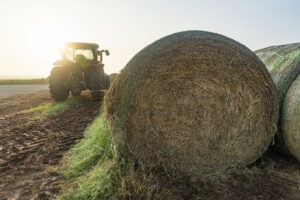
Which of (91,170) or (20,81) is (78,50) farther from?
(20,81)

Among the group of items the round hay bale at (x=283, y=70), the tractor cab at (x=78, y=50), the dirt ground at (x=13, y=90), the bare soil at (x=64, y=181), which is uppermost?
the tractor cab at (x=78, y=50)

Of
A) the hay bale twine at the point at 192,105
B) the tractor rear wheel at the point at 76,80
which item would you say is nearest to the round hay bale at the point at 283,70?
the hay bale twine at the point at 192,105

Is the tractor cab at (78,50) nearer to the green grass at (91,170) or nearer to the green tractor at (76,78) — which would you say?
the green tractor at (76,78)

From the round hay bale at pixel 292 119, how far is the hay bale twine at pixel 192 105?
0.13 m

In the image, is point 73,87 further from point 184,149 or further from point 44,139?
point 184,149

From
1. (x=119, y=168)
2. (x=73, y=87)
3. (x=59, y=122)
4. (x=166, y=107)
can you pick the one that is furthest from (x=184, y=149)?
(x=73, y=87)

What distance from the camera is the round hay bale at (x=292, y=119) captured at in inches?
87.3

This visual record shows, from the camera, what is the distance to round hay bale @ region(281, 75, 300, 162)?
222cm

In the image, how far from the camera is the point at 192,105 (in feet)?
7.50

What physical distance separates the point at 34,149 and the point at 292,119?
3.31 m

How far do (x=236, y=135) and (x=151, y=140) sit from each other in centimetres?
92

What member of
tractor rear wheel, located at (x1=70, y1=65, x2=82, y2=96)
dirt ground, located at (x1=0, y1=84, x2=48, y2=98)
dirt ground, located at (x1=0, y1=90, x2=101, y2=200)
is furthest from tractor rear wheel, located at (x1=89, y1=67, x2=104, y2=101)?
dirt ground, located at (x1=0, y1=84, x2=48, y2=98)

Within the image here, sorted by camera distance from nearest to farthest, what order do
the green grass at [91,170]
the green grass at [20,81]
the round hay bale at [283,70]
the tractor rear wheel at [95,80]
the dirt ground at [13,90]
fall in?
the green grass at [91,170] < the round hay bale at [283,70] < the tractor rear wheel at [95,80] < the dirt ground at [13,90] < the green grass at [20,81]

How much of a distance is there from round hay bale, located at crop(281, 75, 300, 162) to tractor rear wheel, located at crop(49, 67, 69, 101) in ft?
22.2
